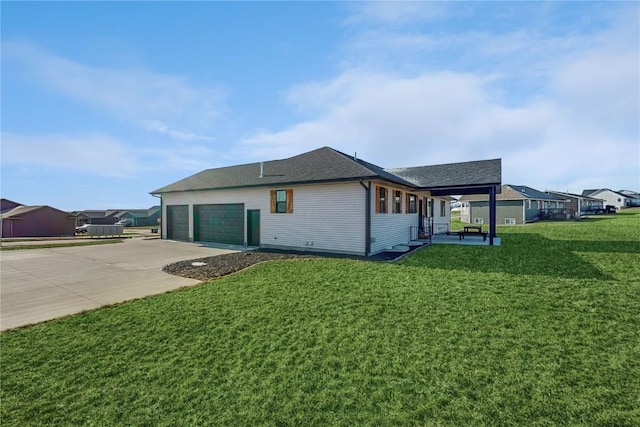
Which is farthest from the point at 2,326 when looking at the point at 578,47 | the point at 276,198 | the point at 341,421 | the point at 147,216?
the point at 147,216

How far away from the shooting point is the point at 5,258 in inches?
485

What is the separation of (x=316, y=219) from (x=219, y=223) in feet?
23.9

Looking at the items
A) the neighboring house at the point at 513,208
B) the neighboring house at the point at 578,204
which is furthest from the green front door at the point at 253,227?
the neighboring house at the point at 578,204

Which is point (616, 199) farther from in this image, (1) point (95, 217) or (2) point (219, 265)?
(1) point (95, 217)

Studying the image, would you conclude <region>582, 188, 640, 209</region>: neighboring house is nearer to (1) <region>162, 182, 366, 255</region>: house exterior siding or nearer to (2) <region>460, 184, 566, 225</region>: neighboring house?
(2) <region>460, 184, 566, 225</region>: neighboring house

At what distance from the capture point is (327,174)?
12.4 metres

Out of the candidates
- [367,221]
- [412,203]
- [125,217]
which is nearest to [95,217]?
[125,217]

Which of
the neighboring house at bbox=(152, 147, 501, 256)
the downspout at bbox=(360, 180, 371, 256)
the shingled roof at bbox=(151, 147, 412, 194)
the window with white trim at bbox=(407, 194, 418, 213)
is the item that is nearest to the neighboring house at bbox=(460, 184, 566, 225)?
the neighboring house at bbox=(152, 147, 501, 256)

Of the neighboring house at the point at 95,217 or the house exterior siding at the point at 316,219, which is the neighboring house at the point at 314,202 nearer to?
the house exterior siding at the point at 316,219

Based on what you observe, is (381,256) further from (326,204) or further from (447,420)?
(447,420)

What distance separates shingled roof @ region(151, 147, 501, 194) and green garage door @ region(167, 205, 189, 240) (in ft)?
4.43

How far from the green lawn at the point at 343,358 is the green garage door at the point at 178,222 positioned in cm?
1377

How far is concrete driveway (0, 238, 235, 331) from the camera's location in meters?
5.83

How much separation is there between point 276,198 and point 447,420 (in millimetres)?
12163
